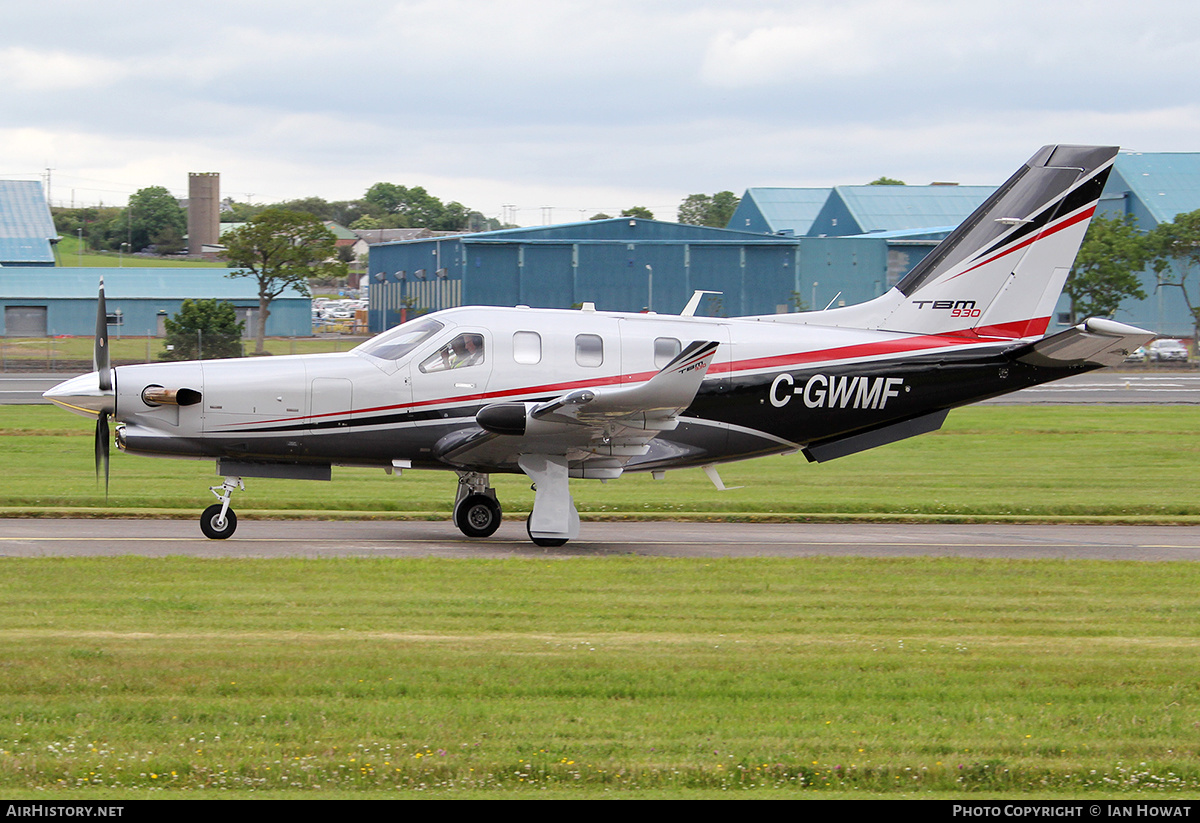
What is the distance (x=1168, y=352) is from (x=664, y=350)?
6262cm

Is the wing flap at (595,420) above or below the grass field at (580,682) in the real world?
above

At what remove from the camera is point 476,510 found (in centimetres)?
1789

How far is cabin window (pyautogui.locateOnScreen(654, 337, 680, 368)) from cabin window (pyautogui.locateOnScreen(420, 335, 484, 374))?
2.41 m

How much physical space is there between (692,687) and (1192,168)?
296 ft

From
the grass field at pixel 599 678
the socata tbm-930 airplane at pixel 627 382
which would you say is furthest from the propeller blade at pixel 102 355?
the grass field at pixel 599 678

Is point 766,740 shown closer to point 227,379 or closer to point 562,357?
point 562,357

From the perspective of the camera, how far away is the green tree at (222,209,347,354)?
224 ft

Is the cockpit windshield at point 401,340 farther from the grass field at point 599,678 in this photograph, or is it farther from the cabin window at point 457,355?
the grass field at point 599,678

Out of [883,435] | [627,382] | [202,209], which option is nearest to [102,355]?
[627,382]

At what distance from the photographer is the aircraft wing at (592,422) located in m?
15.4

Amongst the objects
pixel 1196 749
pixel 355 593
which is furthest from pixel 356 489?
pixel 1196 749

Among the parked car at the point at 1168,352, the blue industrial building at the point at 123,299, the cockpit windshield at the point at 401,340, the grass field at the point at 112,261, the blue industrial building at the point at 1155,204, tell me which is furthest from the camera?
the grass field at the point at 112,261

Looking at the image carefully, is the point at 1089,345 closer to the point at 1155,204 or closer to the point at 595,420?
the point at 595,420

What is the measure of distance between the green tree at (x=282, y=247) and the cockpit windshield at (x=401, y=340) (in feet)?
173
